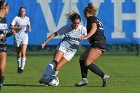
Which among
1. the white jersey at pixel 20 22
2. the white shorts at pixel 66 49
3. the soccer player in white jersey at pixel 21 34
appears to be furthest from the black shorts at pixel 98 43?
the white jersey at pixel 20 22

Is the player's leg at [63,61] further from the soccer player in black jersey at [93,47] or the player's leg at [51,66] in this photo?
the soccer player in black jersey at [93,47]

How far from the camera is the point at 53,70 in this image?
14.0 m

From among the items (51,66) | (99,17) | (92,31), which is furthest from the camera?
(99,17)

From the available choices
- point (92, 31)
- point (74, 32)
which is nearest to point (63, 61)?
point (74, 32)

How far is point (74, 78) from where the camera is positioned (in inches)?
639

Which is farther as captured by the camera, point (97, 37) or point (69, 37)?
point (69, 37)

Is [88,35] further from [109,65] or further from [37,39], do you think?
[37,39]

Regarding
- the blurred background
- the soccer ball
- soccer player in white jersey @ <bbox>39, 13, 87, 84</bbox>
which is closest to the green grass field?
the soccer ball

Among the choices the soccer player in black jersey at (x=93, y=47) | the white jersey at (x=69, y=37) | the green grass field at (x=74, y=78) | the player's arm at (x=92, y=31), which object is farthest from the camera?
the white jersey at (x=69, y=37)

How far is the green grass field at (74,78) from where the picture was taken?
13102 mm

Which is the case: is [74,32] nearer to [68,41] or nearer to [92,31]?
[68,41]

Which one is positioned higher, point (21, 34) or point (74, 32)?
point (74, 32)

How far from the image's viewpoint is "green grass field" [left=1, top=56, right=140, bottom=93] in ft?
43.0

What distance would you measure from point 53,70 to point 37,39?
11619 millimetres
